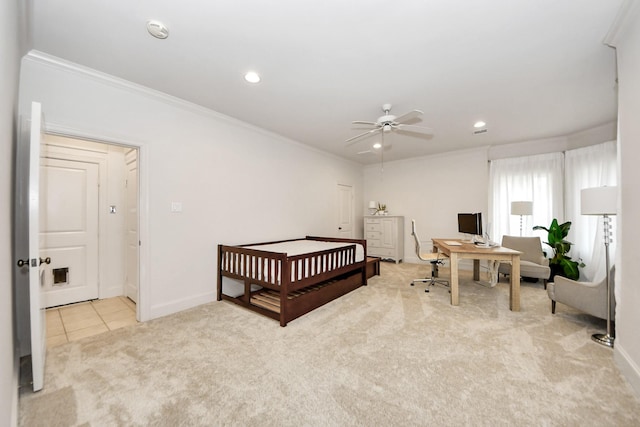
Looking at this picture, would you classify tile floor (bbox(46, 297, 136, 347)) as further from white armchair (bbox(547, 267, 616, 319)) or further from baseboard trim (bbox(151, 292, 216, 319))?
white armchair (bbox(547, 267, 616, 319))

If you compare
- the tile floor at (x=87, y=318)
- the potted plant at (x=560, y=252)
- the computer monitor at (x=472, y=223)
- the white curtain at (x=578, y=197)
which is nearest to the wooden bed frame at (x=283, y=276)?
A: the tile floor at (x=87, y=318)

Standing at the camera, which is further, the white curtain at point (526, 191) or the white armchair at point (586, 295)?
the white curtain at point (526, 191)

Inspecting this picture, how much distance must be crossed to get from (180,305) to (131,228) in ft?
4.46

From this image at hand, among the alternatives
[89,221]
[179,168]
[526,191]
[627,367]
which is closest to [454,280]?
[627,367]

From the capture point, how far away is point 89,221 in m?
3.46

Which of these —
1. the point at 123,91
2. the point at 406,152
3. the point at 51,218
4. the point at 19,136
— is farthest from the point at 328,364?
the point at 406,152

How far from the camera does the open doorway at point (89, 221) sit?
3215 millimetres

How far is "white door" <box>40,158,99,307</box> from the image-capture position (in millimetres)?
3195

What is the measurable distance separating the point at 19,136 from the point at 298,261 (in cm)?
260

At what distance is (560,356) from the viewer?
2.02 m

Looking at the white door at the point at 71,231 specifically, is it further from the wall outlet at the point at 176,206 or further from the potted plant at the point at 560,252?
the potted plant at the point at 560,252

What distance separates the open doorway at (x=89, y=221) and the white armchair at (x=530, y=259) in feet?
18.6

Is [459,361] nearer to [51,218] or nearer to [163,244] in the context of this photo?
[163,244]

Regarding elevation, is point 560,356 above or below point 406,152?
below
